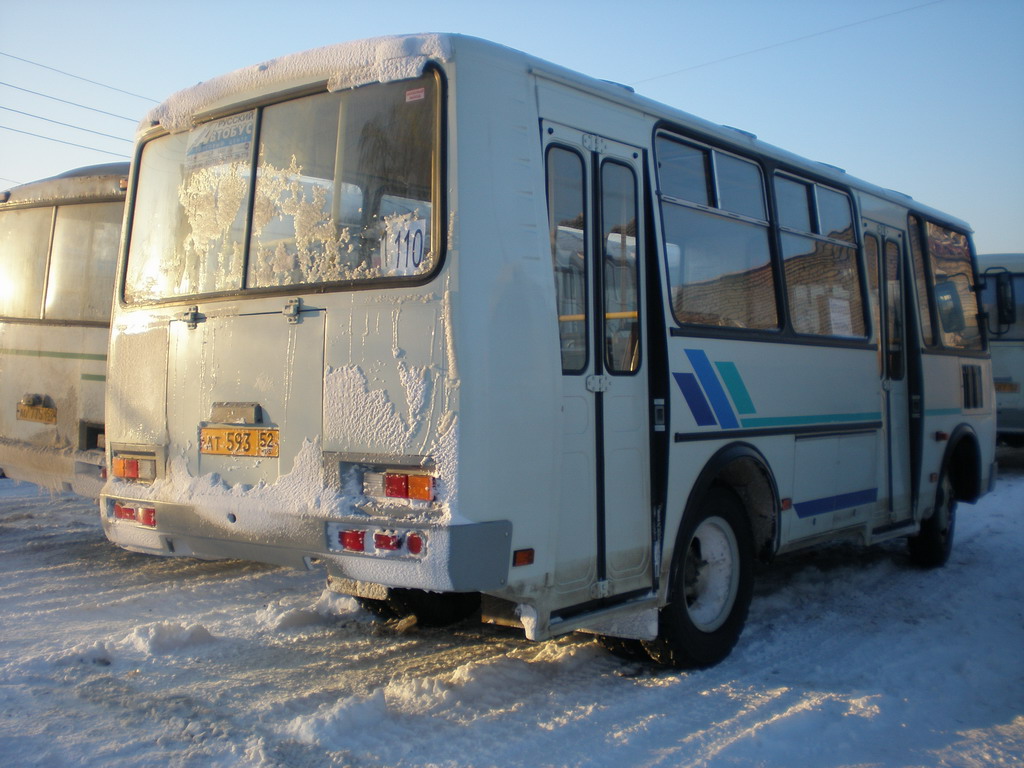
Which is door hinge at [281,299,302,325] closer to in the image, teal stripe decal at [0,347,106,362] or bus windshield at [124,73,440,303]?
bus windshield at [124,73,440,303]

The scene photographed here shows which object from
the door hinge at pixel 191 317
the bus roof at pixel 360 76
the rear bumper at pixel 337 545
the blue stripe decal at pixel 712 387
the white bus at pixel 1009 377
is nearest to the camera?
the rear bumper at pixel 337 545

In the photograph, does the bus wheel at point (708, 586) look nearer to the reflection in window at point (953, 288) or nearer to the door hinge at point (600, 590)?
the door hinge at point (600, 590)

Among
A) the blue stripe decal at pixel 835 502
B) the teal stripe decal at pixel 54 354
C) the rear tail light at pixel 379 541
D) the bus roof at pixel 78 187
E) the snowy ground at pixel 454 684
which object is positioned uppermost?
the bus roof at pixel 78 187

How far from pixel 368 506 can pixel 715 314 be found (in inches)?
99.4

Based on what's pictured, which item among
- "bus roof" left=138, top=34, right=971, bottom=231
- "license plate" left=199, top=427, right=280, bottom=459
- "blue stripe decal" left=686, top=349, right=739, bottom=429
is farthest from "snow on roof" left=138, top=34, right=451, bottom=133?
"blue stripe decal" left=686, top=349, right=739, bottom=429

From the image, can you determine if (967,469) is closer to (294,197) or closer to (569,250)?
(569,250)

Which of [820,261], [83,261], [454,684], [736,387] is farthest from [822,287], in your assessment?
[83,261]

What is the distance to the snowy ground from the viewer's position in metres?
3.99

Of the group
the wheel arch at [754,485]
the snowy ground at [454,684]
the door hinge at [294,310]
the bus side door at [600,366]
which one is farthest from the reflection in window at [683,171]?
the snowy ground at [454,684]

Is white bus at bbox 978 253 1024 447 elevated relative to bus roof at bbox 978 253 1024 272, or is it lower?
lower

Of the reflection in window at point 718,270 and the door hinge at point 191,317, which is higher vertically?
the reflection in window at point 718,270

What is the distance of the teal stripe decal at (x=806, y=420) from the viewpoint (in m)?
5.86

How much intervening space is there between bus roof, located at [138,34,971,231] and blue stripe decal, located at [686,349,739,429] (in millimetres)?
1325

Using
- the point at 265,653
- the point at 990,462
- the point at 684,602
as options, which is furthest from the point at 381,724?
the point at 990,462
